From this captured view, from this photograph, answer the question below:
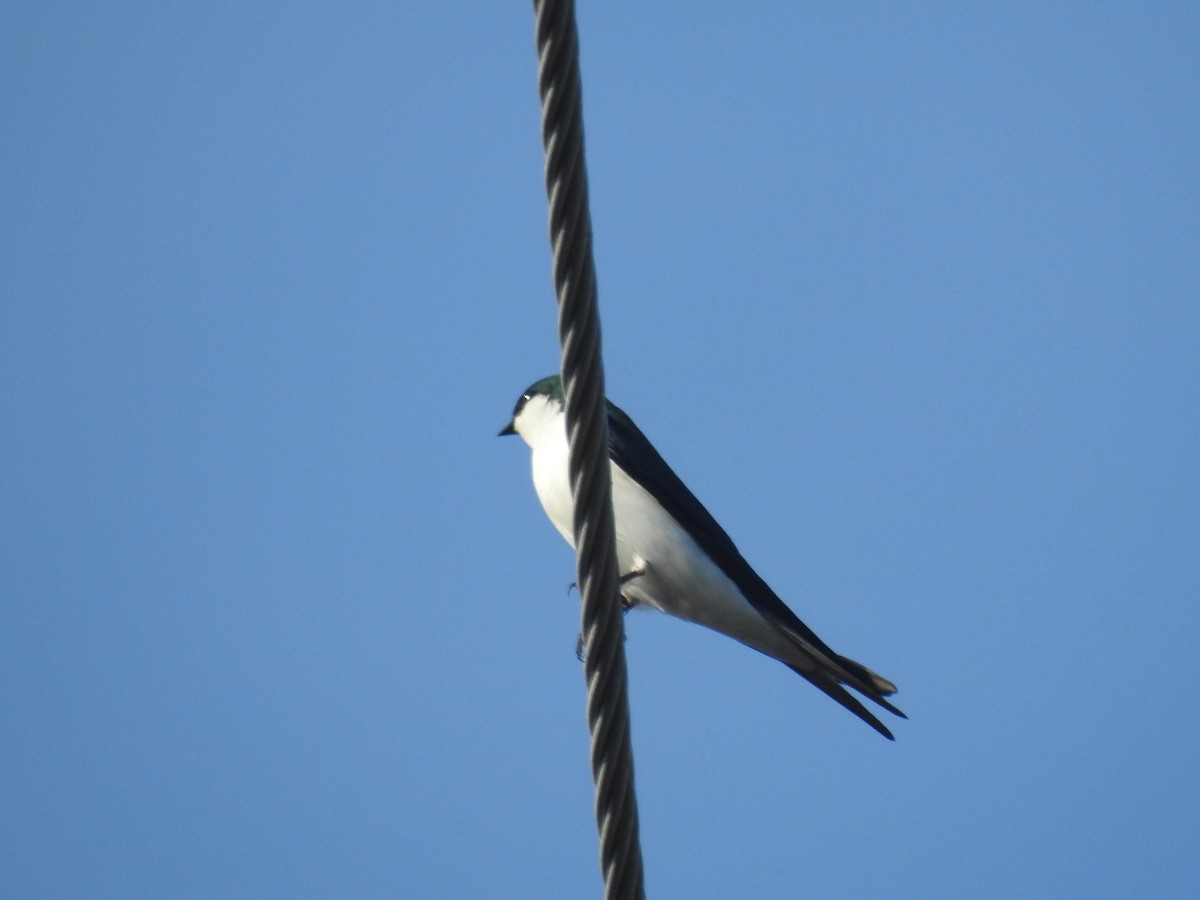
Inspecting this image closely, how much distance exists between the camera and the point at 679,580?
5.00 metres

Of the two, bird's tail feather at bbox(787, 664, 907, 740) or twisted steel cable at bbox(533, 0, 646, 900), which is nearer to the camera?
twisted steel cable at bbox(533, 0, 646, 900)

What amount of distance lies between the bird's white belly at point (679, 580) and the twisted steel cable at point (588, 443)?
2957 millimetres

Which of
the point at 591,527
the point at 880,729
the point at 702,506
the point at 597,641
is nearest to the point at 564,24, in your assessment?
the point at 591,527

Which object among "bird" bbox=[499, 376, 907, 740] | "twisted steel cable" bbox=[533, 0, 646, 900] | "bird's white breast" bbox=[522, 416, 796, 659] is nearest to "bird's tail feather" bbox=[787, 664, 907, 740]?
"bird" bbox=[499, 376, 907, 740]

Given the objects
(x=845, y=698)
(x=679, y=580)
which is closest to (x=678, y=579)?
(x=679, y=580)

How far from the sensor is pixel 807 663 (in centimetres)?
489

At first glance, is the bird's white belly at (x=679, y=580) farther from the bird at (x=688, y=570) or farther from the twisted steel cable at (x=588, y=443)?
the twisted steel cable at (x=588, y=443)

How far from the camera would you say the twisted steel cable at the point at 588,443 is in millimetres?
1820

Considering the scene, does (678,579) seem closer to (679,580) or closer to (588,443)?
(679,580)

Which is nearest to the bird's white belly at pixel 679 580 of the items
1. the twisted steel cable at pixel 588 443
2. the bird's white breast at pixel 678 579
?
the bird's white breast at pixel 678 579

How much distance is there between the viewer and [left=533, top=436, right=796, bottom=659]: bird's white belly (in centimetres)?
495

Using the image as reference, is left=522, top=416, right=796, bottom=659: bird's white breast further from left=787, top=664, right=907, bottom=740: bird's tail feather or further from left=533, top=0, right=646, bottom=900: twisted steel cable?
left=533, top=0, right=646, bottom=900: twisted steel cable

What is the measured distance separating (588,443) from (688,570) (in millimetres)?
3131

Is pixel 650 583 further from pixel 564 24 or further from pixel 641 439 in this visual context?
pixel 564 24
